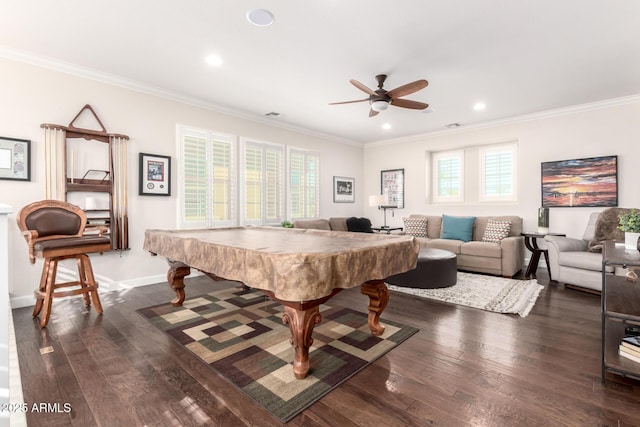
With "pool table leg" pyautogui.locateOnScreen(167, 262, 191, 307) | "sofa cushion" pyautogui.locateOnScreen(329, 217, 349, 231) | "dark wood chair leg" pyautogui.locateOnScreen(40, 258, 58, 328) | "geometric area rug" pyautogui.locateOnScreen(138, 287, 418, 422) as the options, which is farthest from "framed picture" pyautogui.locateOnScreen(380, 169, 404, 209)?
"dark wood chair leg" pyautogui.locateOnScreen(40, 258, 58, 328)

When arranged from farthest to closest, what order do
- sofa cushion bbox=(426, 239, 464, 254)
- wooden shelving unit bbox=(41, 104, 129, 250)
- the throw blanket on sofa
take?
sofa cushion bbox=(426, 239, 464, 254), the throw blanket on sofa, wooden shelving unit bbox=(41, 104, 129, 250)

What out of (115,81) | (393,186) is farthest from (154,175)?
(393,186)

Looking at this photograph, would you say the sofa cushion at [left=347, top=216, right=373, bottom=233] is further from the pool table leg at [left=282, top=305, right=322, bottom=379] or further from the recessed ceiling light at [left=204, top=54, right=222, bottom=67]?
the pool table leg at [left=282, top=305, right=322, bottom=379]

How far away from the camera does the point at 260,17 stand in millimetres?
2506

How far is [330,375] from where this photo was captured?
6.08ft

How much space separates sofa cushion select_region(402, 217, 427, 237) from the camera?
591 cm

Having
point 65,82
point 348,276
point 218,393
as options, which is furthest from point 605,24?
point 65,82

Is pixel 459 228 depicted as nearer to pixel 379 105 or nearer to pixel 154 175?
pixel 379 105

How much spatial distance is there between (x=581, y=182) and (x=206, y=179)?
5.81 m

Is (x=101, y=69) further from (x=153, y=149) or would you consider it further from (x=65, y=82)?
(x=153, y=149)

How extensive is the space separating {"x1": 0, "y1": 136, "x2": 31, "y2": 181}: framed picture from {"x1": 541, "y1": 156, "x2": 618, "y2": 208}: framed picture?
704 cm

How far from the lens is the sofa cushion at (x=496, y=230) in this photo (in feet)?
15.8

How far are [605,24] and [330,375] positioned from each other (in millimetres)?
3613

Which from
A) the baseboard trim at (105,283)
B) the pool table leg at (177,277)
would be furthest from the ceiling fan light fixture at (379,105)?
the baseboard trim at (105,283)
